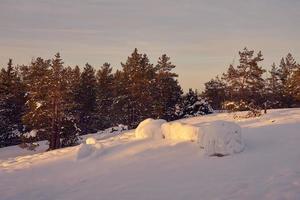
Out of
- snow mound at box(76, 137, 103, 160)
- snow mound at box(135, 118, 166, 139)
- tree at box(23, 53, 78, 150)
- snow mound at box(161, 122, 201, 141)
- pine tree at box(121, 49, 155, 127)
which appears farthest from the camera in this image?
pine tree at box(121, 49, 155, 127)

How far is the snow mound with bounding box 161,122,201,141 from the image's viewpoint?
56.6 feet

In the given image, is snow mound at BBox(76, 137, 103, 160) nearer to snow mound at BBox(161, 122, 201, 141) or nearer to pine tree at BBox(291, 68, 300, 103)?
snow mound at BBox(161, 122, 201, 141)

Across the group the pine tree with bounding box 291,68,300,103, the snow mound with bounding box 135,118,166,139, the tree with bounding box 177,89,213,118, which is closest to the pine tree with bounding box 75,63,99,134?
the tree with bounding box 177,89,213,118

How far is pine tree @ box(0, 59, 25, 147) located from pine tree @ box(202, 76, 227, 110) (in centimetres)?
3123

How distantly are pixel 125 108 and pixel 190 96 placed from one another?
818 centimetres

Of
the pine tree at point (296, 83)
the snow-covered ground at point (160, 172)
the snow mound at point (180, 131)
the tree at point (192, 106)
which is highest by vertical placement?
the pine tree at point (296, 83)

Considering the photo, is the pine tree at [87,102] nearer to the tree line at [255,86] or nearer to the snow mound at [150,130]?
the tree line at [255,86]

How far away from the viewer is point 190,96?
48750 millimetres

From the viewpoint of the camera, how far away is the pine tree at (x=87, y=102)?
5122 cm

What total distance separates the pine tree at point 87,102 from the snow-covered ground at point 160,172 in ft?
106

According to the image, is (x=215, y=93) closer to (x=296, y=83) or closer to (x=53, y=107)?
(x=296, y=83)

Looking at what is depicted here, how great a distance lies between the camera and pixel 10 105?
4541 cm

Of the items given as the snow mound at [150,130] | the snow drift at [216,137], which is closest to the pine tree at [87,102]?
the snow mound at [150,130]

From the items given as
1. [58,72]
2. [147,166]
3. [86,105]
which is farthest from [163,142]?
[86,105]
